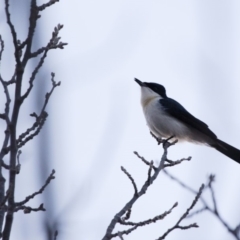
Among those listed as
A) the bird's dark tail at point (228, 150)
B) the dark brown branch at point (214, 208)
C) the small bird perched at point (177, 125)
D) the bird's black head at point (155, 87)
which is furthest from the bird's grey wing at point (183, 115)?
the dark brown branch at point (214, 208)

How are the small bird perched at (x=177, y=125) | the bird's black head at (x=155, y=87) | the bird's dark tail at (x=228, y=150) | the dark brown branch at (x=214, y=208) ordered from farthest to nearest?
1. the bird's black head at (x=155, y=87)
2. the small bird perched at (x=177, y=125)
3. the bird's dark tail at (x=228, y=150)
4. the dark brown branch at (x=214, y=208)

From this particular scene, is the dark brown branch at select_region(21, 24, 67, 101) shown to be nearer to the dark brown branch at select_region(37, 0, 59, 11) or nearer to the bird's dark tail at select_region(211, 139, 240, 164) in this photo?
the dark brown branch at select_region(37, 0, 59, 11)

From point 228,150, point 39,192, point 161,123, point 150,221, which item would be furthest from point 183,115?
point 39,192

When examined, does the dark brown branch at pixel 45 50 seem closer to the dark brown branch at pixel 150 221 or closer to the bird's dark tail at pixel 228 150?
the dark brown branch at pixel 150 221

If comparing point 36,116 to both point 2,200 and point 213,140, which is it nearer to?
point 2,200

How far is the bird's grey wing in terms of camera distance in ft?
24.2

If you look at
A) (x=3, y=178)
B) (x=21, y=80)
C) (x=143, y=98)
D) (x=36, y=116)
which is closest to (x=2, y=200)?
(x=3, y=178)

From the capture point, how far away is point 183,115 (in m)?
7.64

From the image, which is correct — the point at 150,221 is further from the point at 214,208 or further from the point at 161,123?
the point at 161,123

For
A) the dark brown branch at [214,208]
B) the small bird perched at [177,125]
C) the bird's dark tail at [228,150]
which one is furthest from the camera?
the small bird perched at [177,125]

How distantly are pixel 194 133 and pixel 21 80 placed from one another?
4.94 meters

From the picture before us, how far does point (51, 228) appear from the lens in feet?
7.96

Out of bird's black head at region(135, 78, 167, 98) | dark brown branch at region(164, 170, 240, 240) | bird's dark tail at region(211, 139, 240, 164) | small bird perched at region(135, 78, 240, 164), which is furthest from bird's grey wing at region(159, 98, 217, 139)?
dark brown branch at region(164, 170, 240, 240)

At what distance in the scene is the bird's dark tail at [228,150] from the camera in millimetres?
6891
